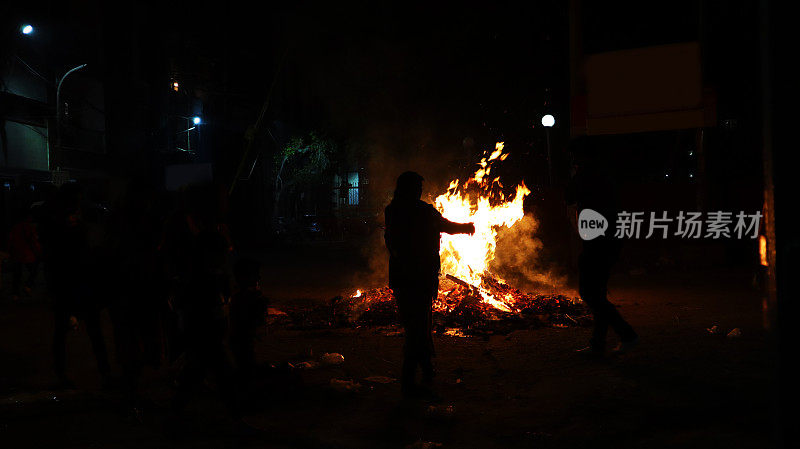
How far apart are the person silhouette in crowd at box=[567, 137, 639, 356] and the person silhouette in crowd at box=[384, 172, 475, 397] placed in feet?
5.55

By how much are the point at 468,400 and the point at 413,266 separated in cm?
120

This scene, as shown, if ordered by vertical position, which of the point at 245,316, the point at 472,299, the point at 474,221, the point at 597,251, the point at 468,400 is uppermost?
the point at 474,221

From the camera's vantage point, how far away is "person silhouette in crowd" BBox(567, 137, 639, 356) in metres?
6.06

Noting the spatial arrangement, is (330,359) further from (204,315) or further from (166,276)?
(204,315)

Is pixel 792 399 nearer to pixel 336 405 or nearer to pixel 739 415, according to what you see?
pixel 739 415

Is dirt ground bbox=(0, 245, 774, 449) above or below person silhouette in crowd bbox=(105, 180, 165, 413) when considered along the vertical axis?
below

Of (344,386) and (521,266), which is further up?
(521,266)

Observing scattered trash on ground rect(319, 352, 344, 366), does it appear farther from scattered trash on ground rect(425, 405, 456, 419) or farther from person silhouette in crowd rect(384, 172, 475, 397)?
scattered trash on ground rect(425, 405, 456, 419)

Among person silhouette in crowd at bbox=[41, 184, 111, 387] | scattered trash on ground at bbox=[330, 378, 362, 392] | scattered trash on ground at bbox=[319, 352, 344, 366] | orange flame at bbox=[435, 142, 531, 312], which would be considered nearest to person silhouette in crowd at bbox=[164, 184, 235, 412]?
scattered trash on ground at bbox=[330, 378, 362, 392]

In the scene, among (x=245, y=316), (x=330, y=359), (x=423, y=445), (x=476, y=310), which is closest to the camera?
(x=423, y=445)

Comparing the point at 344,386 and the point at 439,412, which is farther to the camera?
the point at 344,386

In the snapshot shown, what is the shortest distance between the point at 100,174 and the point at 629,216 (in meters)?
21.2

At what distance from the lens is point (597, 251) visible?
19.9 feet

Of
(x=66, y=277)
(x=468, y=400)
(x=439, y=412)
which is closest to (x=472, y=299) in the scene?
(x=468, y=400)
